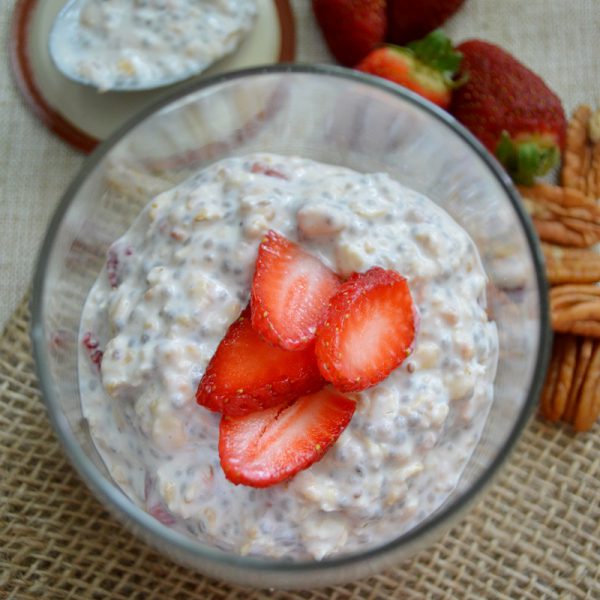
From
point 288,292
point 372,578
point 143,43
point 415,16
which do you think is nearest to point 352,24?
point 415,16

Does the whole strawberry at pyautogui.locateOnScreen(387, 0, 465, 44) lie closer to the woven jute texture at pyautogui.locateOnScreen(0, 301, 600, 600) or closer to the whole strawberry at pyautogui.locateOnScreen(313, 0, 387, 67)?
the whole strawberry at pyautogui.locateOnScreen(313, 0, 387, 67)

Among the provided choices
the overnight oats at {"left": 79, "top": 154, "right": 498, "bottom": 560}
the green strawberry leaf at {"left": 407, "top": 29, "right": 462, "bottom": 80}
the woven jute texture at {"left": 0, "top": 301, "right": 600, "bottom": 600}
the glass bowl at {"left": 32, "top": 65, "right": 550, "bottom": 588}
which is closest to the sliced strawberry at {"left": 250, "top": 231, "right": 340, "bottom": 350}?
the overnight oats at {"left": 79, "top": 154, "right": 498, "bottom": 560}

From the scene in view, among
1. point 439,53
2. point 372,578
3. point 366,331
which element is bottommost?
point 372,578

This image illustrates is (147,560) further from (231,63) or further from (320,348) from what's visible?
(231,63)

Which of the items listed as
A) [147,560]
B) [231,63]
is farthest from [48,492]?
[231,63]

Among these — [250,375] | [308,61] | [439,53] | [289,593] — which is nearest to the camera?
[250,375]

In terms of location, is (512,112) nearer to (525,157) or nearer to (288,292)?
(525,157)
